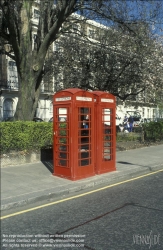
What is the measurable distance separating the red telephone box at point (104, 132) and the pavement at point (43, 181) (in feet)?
1.10

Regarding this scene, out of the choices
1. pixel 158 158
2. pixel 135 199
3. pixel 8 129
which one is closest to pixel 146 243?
pixel 135 199

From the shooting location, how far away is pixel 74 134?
750 centimetres

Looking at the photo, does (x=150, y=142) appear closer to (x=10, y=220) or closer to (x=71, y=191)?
(x=71, y=191)

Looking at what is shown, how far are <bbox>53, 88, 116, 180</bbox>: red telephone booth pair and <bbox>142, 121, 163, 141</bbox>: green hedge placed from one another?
352 inches

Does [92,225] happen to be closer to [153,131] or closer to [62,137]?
[62,137]

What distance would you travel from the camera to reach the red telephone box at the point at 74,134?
7496mm

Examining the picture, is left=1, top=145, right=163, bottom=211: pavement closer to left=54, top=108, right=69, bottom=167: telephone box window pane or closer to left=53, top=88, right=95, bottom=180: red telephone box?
left=53, top=88, right=95, bottom=180: red telephone box

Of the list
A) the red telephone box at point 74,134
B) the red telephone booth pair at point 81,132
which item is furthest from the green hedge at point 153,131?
the red telephone box at point 74,134

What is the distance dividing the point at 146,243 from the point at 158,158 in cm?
839

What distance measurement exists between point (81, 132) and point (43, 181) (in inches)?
63.6

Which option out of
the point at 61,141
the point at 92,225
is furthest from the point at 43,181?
the point at 92,225

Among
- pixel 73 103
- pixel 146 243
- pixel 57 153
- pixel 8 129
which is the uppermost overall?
pixel 73 103

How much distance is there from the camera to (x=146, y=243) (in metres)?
4.19

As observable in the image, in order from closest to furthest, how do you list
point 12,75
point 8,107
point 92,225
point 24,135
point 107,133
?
point 92,225, point 107,133, point 24,135, point 12,75, point 8,107
